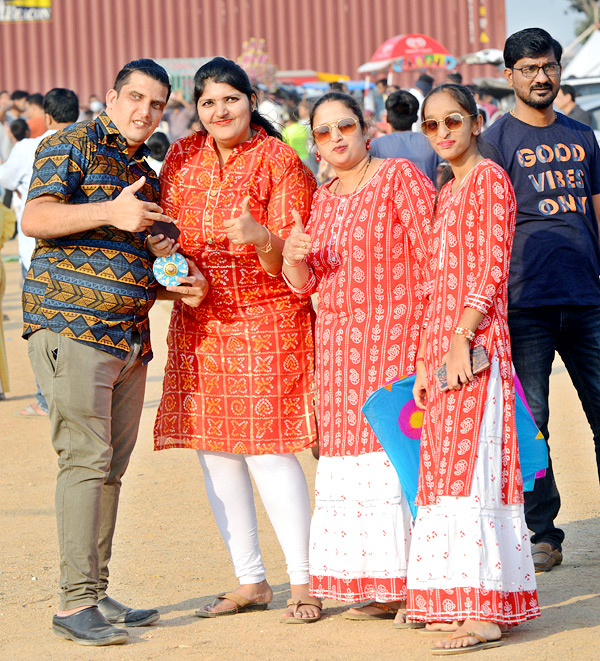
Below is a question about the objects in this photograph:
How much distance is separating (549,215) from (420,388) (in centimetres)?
99

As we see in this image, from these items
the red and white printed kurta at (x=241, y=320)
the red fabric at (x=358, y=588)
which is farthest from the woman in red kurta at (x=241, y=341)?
the red fabric at (x=358, y=588)

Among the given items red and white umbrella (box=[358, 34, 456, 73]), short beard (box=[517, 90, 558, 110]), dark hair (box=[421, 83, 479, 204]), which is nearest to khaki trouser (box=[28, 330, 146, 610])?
dark hair (box=[421, 83, 479, 204])

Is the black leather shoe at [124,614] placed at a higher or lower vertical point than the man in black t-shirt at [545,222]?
lower

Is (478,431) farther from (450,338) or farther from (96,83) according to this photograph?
(96,83)

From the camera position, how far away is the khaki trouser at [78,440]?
345 cm

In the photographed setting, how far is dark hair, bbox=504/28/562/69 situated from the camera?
4.00 m

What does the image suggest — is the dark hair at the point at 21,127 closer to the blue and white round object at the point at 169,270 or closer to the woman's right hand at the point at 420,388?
the blue and white round object at the point at 169,270

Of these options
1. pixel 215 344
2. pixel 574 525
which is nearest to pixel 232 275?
pixel 215 344

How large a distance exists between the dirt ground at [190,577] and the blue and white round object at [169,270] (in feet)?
3.92

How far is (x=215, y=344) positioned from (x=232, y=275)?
259mm

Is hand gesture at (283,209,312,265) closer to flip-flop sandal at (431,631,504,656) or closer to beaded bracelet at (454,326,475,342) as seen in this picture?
beaded bracelet at (454,326,475,342)

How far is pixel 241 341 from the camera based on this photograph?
3777 millimetres

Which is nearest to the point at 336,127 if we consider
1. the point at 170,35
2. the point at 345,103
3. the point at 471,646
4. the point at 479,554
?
the point at 345,103

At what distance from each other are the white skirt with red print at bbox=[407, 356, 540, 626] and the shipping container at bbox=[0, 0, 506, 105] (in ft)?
87.9
